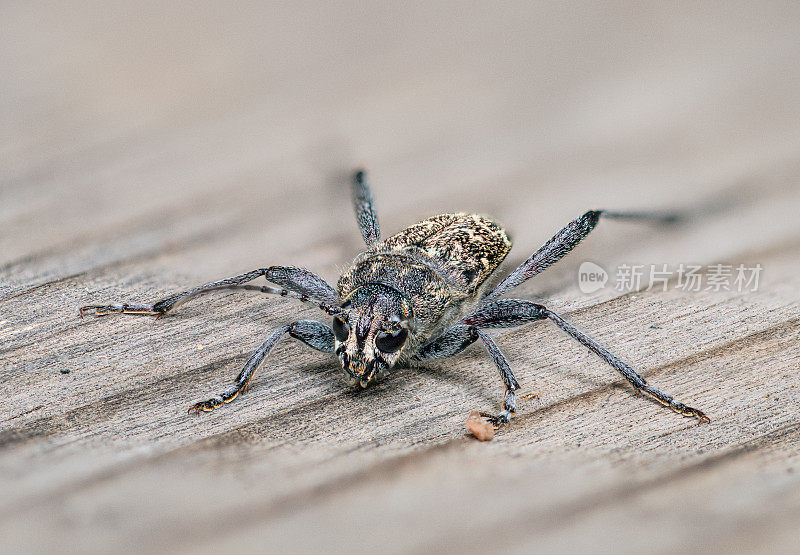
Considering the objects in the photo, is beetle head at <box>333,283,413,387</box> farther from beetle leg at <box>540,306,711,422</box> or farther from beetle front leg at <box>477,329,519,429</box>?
beetle leg at <box>540,306,711,422</box>

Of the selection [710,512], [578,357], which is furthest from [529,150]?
[710,512]

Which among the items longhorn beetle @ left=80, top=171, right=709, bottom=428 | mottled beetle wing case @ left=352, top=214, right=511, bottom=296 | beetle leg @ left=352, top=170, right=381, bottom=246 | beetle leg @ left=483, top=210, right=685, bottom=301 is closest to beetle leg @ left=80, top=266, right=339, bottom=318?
longhorn beetle @ left=80, top=171, right=709, bottom=428

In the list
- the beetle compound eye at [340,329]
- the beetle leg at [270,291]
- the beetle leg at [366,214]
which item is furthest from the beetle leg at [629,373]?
the beetle leg at [366,214]

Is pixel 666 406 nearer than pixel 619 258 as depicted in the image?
Yes

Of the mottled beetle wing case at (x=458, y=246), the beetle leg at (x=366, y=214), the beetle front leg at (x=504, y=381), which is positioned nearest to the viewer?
the beetle front leg at (x=504, y=381)

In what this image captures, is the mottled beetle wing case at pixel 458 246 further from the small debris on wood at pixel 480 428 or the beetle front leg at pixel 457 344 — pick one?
the small debris on wood at pixel 480 428

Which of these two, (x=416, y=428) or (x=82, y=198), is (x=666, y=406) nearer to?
(x=416, y=428)
